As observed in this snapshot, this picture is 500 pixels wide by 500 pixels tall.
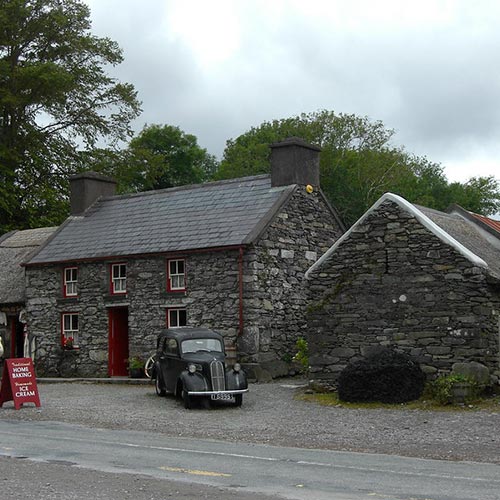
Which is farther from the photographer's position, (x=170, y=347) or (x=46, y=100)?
(x=46, y=100)

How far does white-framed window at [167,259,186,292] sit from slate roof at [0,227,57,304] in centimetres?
698

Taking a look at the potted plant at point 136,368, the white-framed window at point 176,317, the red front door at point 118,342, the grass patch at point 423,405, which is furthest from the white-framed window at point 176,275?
the grass patch at point 423,405

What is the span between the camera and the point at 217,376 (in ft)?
70.0

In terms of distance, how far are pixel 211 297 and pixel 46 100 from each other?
71.1ft

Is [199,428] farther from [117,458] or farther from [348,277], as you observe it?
[348,277]

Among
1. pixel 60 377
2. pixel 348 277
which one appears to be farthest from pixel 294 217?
pixel 60 377

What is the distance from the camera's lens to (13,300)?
34.4 meters

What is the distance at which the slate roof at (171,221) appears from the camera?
96.6 feet

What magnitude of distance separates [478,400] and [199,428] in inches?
271

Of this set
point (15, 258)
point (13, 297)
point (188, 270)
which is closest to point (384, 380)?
point (188, 270)

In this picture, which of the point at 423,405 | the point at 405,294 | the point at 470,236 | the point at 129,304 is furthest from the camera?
the point at 129,304

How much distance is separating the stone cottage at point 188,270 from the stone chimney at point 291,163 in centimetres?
4

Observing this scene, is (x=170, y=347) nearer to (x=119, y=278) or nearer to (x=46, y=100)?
(x=119, y=278)

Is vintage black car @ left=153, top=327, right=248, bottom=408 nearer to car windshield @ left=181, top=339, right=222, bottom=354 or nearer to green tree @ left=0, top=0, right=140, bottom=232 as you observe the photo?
car windshield @ left=181, top=339, right=222, bottom=354
